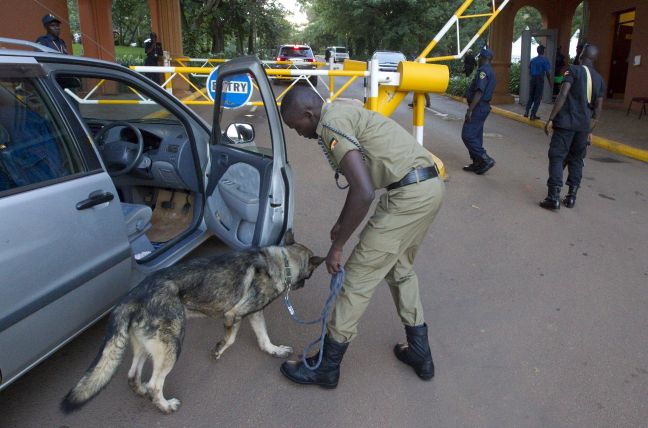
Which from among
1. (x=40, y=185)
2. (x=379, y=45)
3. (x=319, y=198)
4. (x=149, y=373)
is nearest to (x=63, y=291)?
(x=40, y=185)

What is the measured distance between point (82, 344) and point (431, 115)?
12.3 meters

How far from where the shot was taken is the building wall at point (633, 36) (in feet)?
42.1

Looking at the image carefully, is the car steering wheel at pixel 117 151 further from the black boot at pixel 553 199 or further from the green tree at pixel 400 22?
the green tree at pixel 400 22

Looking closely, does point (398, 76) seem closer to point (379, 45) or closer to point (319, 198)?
point (319, 198)

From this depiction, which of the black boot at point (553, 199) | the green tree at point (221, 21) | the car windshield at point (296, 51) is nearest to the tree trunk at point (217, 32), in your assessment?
the green tree at point (221, 21)

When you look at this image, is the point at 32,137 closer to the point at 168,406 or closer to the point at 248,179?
the point at 248,179

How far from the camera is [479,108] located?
23.2 feet

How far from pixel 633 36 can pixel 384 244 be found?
46.2ft

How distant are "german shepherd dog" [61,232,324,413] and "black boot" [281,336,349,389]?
0.24 meters

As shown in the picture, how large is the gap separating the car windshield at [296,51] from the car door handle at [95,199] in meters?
20.1

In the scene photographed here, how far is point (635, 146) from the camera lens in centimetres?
911

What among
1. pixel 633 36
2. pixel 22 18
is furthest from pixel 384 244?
pixel 633 36

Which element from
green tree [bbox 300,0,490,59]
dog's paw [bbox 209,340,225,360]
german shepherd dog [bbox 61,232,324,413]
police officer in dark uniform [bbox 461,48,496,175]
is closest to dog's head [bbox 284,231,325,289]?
german shepherd dog [bbox 61,232,324,413]

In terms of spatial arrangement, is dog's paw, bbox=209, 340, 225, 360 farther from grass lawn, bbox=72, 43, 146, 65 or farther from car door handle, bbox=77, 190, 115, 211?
grass lawn, bbox=72, 43, 146, 65
